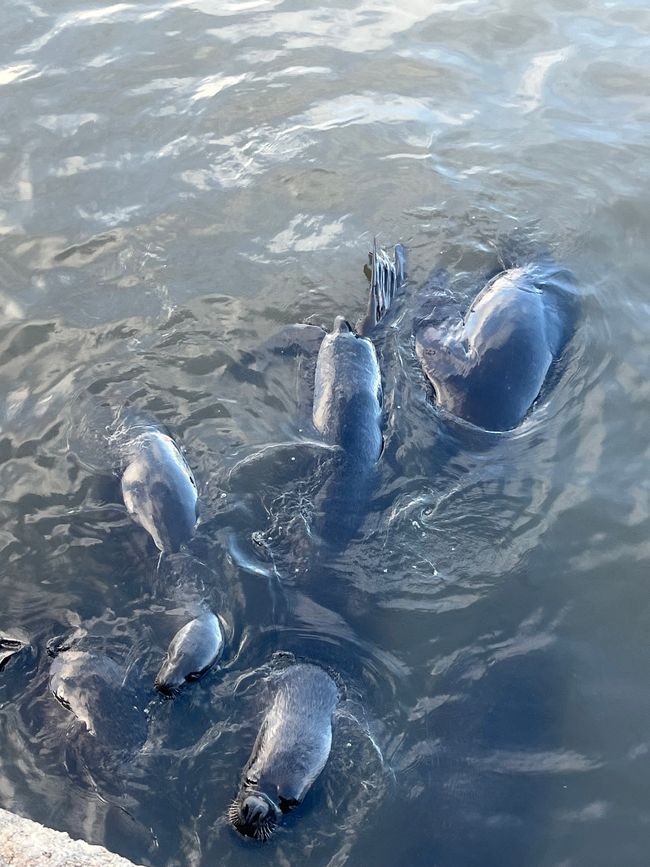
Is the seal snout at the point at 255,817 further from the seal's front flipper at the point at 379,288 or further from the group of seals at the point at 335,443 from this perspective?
the seal's front flipper at the point at 379,288

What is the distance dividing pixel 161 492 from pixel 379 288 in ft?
7.73

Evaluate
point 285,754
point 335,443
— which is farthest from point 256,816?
point 335,443

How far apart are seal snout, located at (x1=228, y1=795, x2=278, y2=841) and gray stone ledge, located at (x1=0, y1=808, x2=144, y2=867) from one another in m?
0.62

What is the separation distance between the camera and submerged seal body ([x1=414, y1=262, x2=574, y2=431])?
5812mm

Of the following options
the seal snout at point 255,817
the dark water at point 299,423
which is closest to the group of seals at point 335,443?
the seal snout at point 255,817

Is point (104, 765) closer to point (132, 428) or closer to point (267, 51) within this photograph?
point (132, 428)

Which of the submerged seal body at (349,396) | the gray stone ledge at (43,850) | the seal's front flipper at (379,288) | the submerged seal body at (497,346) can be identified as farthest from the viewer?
the seal's front flipper at (379,288)

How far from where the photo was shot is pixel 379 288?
647cm

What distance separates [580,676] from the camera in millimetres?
4672

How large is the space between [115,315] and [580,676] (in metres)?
4.10

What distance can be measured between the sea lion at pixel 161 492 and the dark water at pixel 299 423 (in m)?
0.14

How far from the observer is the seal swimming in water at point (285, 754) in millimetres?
3932

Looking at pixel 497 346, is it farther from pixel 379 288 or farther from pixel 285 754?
pixel 285 754

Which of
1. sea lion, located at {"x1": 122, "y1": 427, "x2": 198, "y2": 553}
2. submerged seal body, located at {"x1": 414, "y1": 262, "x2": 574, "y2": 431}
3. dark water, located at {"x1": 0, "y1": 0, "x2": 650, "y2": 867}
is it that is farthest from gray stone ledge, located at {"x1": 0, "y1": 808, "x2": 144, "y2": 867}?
submerged seal body, located at {"x1": 414, "y1": 262, "x2": 574, "y2": 431}
